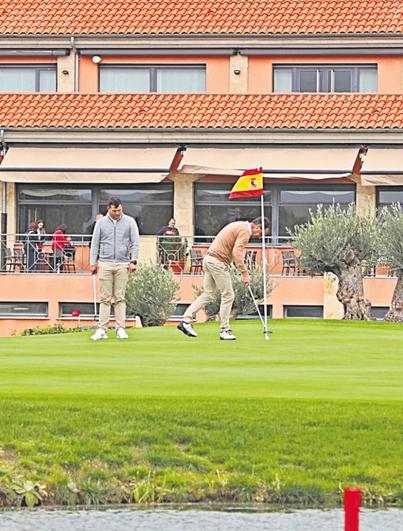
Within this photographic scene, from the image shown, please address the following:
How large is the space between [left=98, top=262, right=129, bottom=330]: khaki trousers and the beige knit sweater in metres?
1.39

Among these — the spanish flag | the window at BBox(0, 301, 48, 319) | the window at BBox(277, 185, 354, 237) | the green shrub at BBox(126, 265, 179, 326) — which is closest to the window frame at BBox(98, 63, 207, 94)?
the window at BBox(277, 185, 354, 237)

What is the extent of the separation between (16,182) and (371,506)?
101 feet

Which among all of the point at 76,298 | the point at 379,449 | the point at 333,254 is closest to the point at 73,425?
the point at 379,449

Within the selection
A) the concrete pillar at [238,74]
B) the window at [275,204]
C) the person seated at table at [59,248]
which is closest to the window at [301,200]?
the window at [275,204]

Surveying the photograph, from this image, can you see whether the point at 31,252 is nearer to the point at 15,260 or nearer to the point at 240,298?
the point at 15,260

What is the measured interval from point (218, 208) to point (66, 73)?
22.7ft

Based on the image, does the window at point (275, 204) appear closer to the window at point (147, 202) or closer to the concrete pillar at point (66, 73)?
the window at point (147, 202)

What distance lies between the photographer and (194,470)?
14641mm

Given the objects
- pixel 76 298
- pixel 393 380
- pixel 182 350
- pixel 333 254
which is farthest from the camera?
pixel 76 298

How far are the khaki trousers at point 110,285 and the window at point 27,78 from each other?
24923mm

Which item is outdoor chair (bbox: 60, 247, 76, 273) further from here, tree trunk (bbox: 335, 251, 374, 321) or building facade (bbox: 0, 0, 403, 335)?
tree trunk (bbox: 335, 251, 374, 321)

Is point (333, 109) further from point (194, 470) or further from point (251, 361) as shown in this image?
point (194, 470)

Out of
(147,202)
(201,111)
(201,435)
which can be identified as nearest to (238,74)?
(201,111)

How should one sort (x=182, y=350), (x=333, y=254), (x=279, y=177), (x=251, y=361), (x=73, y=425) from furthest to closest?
(x=279, y=177) < (x=333, y=254) < (x=182, y=350) < (x=251, y=361) < (x=73, y=425)
